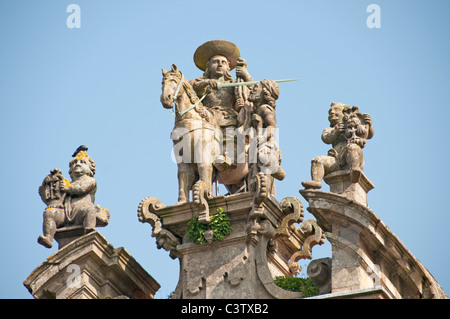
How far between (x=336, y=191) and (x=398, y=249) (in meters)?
1.80

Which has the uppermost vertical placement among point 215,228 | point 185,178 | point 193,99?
point 193,99

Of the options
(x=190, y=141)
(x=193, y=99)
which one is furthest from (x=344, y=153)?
(x=193, y=99)

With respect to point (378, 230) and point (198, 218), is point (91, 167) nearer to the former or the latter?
point (198, 218)

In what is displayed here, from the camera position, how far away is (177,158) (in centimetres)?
3603

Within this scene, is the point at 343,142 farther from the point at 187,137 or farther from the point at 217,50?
the point at 217,50

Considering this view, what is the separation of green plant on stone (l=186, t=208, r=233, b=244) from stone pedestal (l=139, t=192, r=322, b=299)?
10 centimetres

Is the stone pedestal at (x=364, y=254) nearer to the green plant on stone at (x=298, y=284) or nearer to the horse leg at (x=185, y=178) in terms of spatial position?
the green plant on stone at (x=298, y=284)

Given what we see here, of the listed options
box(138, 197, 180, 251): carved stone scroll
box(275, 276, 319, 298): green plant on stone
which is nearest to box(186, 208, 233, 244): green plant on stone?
box(138, 197, 180, 251): carved stone scroll

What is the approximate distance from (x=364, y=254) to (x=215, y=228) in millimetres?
→ 3177

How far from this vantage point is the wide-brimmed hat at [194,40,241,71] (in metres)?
37.4

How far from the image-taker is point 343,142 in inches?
1378
